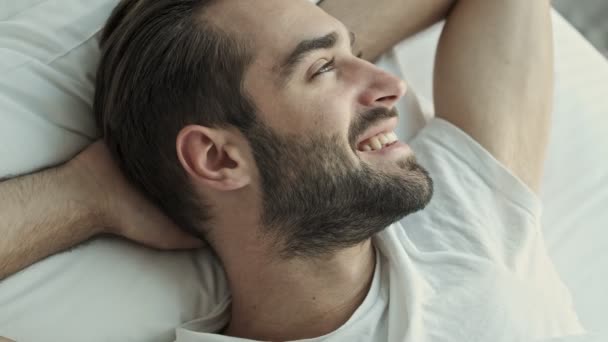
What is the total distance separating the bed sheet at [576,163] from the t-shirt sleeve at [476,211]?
0.15 meters

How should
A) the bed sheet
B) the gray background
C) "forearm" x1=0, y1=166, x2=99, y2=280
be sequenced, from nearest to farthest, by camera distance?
"forearm" x1=0, y1=166, x2=99, y2=280 < the bed sheet < the gray background

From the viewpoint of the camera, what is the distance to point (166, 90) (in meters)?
0.87

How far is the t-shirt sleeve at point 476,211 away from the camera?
984 millimetres

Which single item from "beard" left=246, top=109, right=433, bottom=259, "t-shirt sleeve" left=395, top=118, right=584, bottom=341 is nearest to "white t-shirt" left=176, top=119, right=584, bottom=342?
"t-shirt sleeve" left=395, top=118, right=584, bottom=341

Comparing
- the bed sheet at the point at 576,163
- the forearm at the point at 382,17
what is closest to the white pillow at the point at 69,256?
the forearm at the point at 382,17

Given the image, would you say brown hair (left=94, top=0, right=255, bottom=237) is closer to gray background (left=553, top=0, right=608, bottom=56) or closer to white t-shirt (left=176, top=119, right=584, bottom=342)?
white t-shirt (left=176, top=119, right=584, bottom=342)

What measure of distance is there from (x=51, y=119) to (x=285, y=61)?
371 millimetres

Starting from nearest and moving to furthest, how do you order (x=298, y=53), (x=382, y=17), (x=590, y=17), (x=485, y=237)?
(x=298, y=53) < (x=485, y=237) < (x=382, y=17) < (x=590, y=17)

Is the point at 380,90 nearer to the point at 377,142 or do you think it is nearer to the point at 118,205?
the point at 377,142

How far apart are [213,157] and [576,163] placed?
72 cm

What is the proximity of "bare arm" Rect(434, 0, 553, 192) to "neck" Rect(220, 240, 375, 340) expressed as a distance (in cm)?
31

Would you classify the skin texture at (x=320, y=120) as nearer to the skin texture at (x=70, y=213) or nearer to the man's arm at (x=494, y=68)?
the man's arm at (x=494, y=68)

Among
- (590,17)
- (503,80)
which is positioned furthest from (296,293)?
(590,17)

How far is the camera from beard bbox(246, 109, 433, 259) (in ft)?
2.81
